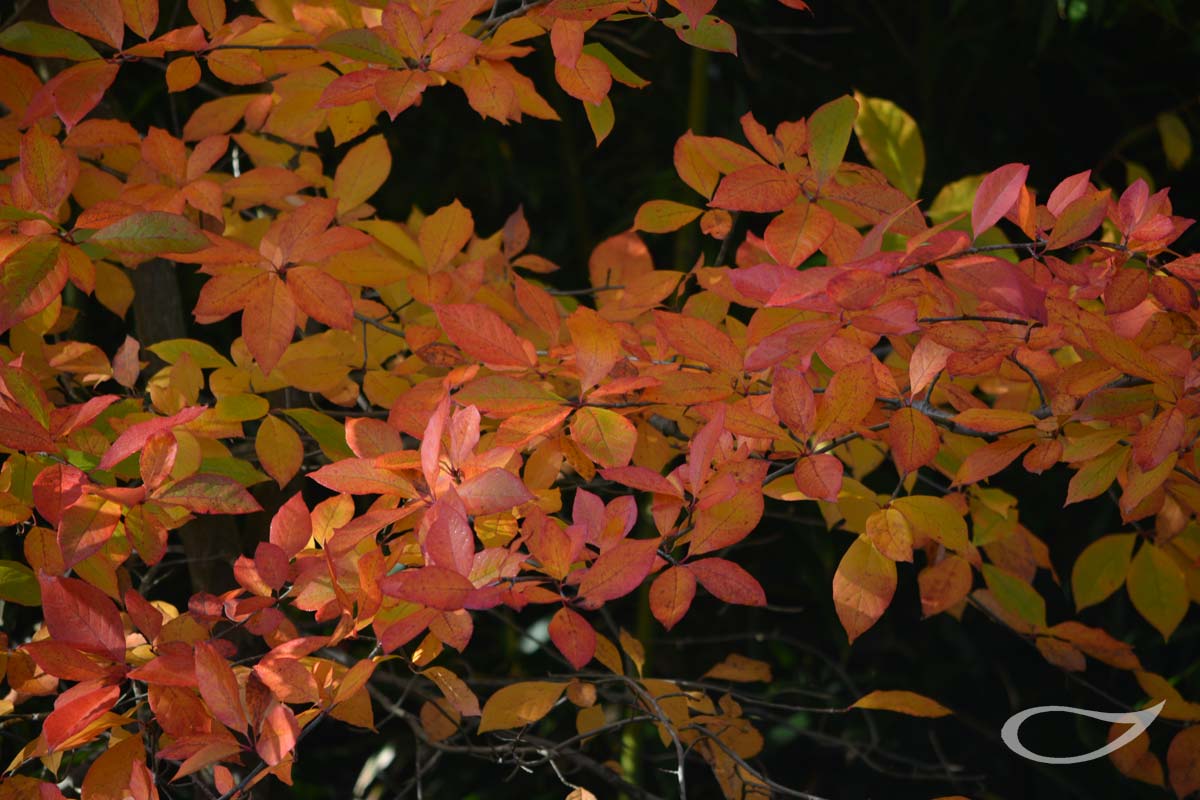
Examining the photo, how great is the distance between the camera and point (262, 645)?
1257mm

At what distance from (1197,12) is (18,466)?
2094mm

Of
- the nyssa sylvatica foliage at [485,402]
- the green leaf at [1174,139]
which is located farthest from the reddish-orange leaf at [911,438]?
the green leaf at [1174,139]

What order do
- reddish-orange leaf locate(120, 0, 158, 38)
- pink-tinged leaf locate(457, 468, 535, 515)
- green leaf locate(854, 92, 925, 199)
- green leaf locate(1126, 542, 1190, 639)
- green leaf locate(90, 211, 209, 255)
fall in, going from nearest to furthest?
pink-tinged leaf locate(457, 468, 535, 515), green leaf locate(90, 211, 209, 255), reddish-orange leaf locate(120, 0, 158, 38), green leaf locate(1126, 542, 1190, 639), green leaf locate(854, 92, 925, 199)

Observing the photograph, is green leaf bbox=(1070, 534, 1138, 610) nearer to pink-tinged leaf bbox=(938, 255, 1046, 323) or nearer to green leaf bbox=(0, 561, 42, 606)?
pink-tinged leaf bbox=(938, 255, 1046, 323)

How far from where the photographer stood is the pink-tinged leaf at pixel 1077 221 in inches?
27.8

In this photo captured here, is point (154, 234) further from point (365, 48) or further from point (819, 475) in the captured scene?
point (819, 475)

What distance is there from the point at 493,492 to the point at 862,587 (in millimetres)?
286

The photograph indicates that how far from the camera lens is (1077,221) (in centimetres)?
71

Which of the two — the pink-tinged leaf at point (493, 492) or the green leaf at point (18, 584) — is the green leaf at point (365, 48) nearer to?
the pink-tinged leaf at point (493, 492)

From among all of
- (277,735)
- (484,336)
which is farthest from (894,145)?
(277,735)

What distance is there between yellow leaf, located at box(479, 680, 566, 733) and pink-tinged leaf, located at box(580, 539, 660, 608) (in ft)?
0.61

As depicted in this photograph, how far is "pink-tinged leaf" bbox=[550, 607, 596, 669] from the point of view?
70 centimetres

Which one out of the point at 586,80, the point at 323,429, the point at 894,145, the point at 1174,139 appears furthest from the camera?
the point at 1174,139

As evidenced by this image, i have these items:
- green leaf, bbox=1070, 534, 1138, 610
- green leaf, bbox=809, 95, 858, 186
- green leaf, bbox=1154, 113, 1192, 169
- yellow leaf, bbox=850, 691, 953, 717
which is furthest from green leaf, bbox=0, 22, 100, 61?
green leaf, bbox=1154, 113, 1192, 169
